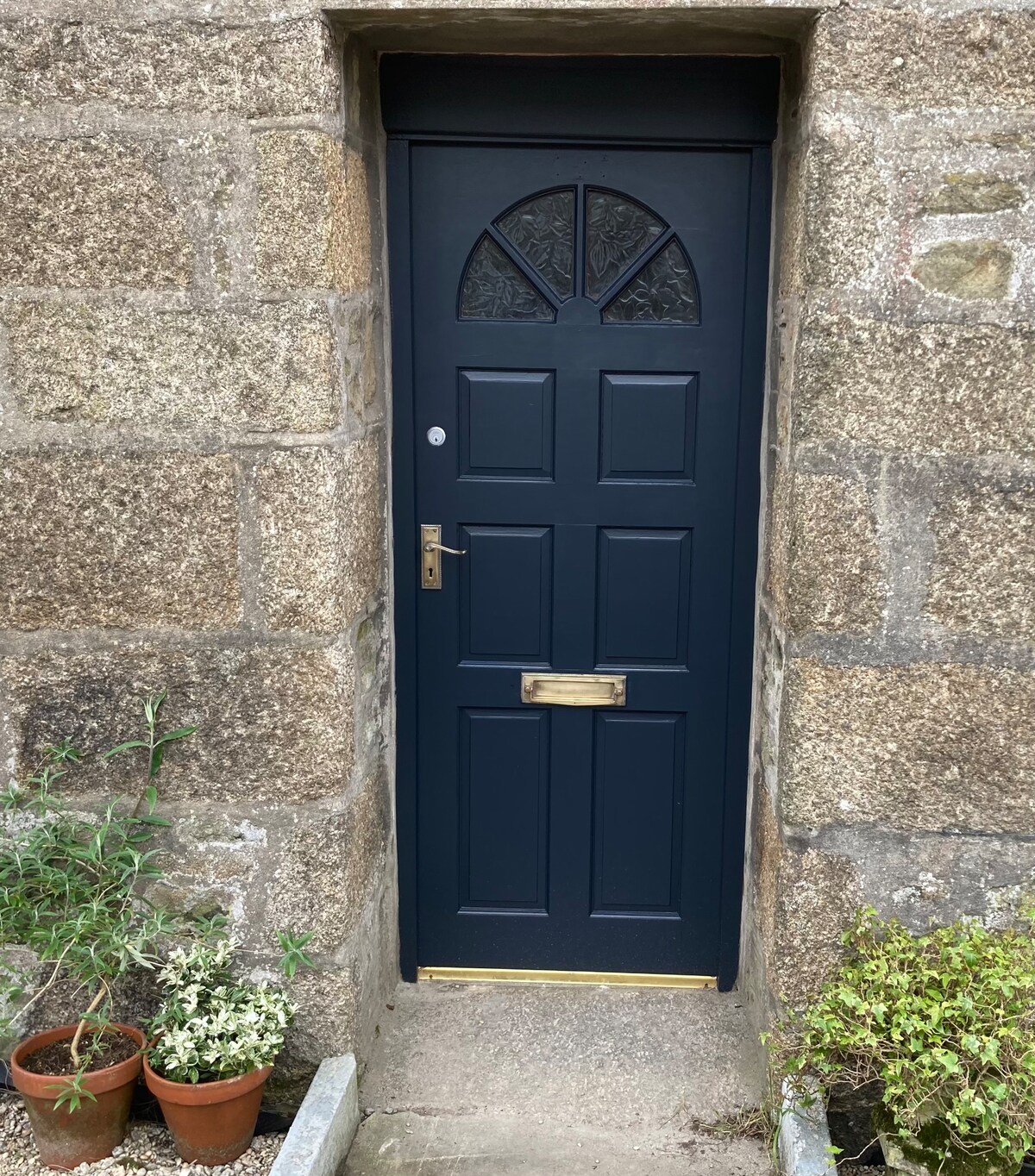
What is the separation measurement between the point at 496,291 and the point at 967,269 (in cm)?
113

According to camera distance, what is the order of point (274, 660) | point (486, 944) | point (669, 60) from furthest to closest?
point (486, 944) < point (669, 60) < point (274, 660)

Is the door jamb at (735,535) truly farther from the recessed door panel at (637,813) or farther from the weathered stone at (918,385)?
the weathered stone at (918,385)

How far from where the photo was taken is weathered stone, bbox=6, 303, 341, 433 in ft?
7.62

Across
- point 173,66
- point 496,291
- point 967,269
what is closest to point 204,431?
point 173,66

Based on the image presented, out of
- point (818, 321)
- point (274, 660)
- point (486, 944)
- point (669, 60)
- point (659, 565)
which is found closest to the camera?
point (818, 321)

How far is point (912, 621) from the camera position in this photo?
2363mm

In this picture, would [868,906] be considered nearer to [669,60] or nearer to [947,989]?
[947,989]

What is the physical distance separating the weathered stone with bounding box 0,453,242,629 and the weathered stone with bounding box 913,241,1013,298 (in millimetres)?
1514

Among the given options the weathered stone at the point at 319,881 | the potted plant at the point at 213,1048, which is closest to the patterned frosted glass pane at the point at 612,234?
the weathered stone at the point at 319,881

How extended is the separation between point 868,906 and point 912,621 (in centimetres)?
65

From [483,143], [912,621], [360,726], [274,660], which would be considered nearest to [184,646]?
[274,660]

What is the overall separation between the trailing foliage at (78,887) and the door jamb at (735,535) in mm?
707

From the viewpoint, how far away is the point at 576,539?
2.90 metres

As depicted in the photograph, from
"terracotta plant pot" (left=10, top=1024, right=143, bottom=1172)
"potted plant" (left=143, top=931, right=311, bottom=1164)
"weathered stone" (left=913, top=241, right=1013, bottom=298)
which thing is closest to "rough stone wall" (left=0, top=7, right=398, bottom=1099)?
"potted plant" (left=143, top=931, right=311, bottom=1164)
